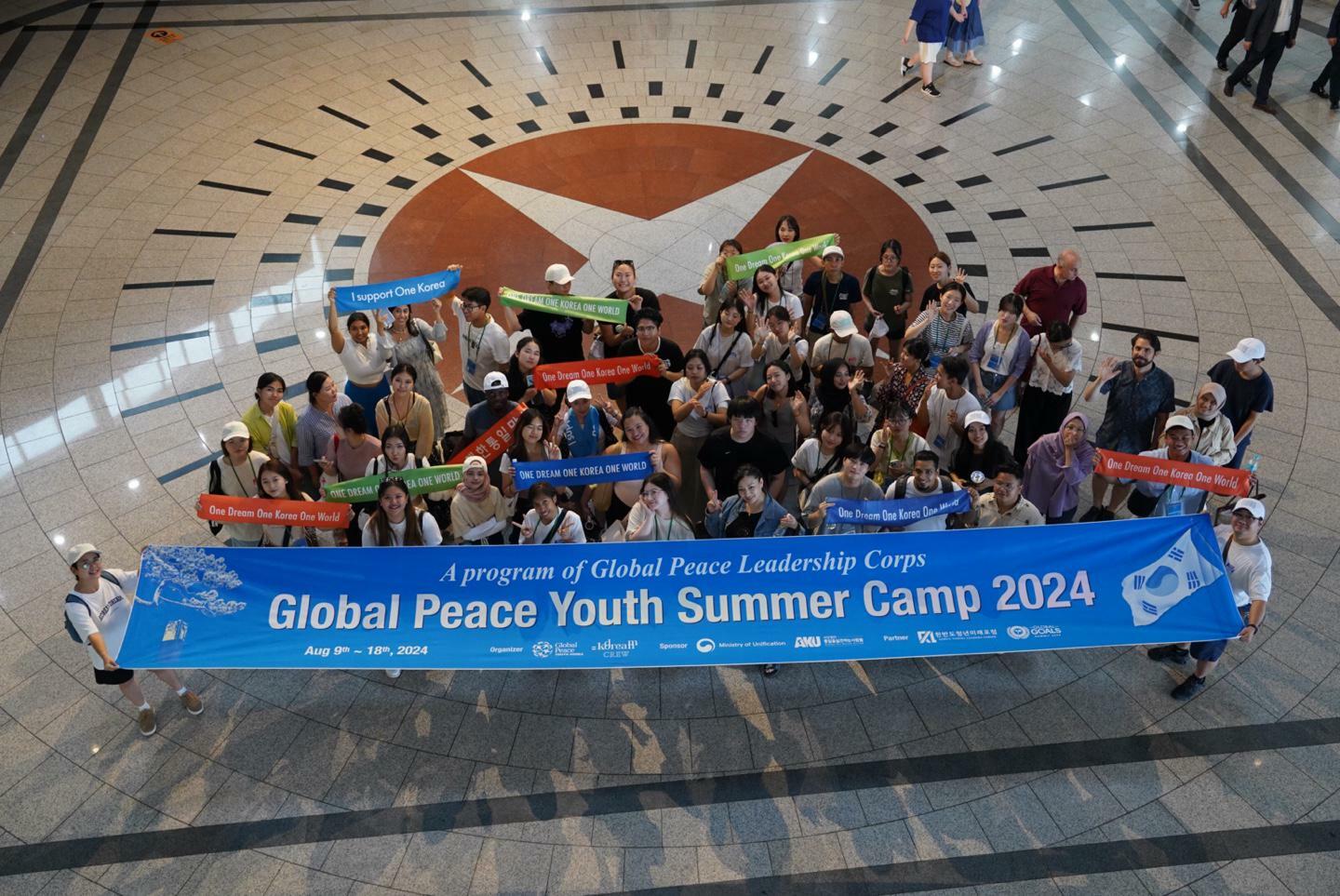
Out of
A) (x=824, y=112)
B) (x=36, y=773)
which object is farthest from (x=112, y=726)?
(x=824, y=112)

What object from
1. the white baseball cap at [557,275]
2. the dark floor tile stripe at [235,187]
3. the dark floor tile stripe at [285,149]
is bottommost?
the white baseball cap at [557,275]

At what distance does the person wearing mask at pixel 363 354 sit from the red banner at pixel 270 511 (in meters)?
1.85

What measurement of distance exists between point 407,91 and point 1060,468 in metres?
12.4

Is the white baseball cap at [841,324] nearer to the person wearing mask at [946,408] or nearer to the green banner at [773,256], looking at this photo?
the person wearing mask at [946,408]

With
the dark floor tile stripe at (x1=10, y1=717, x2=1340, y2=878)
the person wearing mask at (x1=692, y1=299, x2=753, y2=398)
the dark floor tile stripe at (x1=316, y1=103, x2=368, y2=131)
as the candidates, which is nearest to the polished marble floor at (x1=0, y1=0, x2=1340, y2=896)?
the dark floor tile stripe at (x1=10, y1=717, x2=1340, y2=878)

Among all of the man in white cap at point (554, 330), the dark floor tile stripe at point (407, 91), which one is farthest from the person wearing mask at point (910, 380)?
the dark floor tile stripe at point (407, 91)

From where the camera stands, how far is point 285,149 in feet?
46.5

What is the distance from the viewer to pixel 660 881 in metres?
5.87

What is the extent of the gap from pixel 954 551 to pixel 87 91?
15.8m

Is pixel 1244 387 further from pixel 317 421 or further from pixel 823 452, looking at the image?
pixel 317 421

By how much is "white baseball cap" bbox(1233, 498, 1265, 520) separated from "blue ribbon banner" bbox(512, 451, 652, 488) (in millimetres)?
4058

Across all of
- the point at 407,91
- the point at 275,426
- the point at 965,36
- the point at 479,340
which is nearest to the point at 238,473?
the point at 275,426

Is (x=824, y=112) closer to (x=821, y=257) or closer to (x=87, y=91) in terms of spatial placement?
(x=821, y=257)

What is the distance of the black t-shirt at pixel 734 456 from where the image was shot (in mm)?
7410
